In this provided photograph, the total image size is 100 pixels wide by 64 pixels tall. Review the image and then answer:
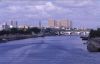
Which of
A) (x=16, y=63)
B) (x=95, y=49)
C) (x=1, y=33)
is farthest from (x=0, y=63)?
(x=1, y=33)

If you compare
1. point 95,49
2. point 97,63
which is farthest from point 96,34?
point 97,63

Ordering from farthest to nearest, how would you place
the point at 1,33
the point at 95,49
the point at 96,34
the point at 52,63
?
the point at 1,33 < the point at 96,34 < the point at 95,49 < the point at 52,63

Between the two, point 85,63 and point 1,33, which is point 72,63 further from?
point 1,33

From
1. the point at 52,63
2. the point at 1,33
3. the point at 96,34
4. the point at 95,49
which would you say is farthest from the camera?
the point at 1,33

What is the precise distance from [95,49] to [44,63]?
2869cm

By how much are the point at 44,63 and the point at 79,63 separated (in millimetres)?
3204

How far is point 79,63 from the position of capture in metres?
36.1

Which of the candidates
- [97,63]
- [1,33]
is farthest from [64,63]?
[1,33]

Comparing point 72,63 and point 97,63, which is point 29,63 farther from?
point 97,63

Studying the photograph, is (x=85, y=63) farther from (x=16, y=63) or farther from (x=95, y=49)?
(x=95, y=49)

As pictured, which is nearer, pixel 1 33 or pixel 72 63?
pixel 72 63

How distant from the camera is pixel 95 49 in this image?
63.9m

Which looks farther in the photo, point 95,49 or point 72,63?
point 95,49

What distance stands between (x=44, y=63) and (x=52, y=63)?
2.97 ft
